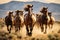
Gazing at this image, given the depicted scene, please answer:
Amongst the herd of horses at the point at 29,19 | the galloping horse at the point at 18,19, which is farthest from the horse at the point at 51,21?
the galloping horse at the point at 18,19

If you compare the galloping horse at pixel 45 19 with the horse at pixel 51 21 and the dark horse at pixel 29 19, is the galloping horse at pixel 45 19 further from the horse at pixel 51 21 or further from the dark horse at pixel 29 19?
the dark horse at pixel 29 19

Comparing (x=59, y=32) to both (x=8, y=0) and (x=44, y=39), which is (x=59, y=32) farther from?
(x=8, y=0)

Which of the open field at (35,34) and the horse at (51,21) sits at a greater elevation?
the horse at (51,21)

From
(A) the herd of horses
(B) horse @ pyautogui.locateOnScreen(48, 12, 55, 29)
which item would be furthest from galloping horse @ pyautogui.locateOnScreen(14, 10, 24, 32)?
(B) horse @ pyautogui.locateOnScreen(48, 12, 55, 29)

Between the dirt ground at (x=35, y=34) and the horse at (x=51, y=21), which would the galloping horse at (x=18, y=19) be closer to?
the dirt ground at (x=35, y=34)

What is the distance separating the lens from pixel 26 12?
268 inches

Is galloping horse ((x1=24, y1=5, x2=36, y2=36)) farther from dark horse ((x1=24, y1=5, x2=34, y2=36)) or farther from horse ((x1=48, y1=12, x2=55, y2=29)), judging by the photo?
horse ((x1=48, y1=12, x2=55, y2=29))

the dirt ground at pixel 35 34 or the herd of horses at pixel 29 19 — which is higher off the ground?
the herd of horses at pixel 29 19

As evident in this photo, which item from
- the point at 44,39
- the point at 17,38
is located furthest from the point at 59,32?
the point at 17,38

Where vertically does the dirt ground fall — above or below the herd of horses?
below

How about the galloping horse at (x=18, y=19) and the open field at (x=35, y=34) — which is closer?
the open field at (x=35, y=34)

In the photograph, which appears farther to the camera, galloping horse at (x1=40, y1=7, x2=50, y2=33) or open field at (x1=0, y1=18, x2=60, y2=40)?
galloping horse at (x1=40, y1=7, x2=50, y2=33)

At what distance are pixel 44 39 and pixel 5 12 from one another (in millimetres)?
870

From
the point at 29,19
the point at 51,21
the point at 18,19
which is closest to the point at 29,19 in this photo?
the point at 29,19
